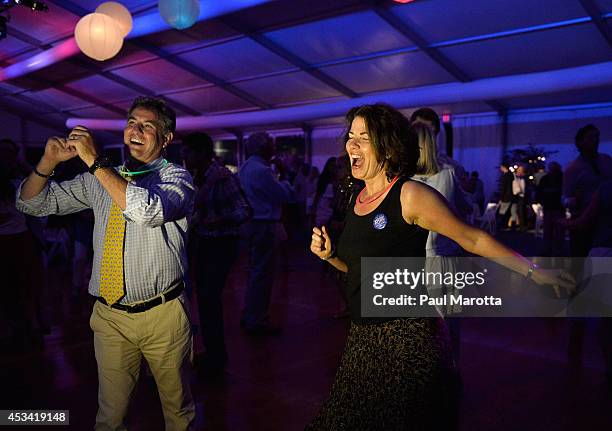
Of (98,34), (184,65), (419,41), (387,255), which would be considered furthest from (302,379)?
(184,65)

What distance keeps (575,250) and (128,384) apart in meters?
4.39

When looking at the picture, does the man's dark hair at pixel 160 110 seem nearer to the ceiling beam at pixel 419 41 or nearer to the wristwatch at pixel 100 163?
the wristwatch at pixel 100 163

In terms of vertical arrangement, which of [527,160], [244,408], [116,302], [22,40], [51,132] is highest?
[22,40]

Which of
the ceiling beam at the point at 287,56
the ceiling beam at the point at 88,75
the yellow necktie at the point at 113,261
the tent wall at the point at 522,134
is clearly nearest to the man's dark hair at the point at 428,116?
the yellow necktie at the point at 113,261

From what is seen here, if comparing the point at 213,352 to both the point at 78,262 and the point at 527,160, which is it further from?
the point at 527,160

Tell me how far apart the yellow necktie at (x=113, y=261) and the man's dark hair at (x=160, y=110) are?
15.8 inches

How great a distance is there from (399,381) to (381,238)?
19.0 inches

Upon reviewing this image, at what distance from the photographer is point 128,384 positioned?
7.07ft

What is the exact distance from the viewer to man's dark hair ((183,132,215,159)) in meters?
3.71

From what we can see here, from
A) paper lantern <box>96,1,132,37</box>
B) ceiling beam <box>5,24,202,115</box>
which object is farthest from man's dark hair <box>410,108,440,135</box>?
ceiling beam <box>5,24,202,115</box>

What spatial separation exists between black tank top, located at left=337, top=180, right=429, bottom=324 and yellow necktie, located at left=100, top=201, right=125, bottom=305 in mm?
883

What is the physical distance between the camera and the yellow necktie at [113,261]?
2.09 m

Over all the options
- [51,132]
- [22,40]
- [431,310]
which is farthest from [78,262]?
[51,132]

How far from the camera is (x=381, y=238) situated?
188cm
